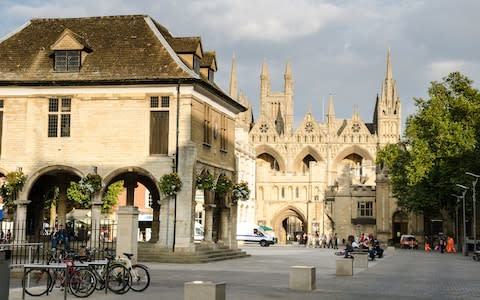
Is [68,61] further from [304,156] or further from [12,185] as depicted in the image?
[304,156]

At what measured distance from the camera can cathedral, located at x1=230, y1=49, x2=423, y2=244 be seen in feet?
286

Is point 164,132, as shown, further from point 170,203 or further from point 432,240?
point 432,240

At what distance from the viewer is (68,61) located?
3466 centimetres

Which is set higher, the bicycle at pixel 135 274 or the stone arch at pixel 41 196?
the stone arch at pixel 41 196

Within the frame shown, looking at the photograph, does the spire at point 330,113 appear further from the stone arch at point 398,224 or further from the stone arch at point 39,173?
the stone arch at point 39,173

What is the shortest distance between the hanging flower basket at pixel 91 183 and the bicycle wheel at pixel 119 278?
1421 centimetres

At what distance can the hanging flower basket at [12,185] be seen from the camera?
3347 centimetres

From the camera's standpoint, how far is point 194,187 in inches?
1303

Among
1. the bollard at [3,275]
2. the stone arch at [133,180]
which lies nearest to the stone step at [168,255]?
the stone arch at [133,180]

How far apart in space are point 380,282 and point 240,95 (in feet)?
366

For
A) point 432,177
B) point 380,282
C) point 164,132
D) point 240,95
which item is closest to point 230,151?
point 164,132

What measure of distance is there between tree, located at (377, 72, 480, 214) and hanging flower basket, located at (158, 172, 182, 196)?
2988 centimetres

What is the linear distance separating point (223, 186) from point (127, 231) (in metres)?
16.7

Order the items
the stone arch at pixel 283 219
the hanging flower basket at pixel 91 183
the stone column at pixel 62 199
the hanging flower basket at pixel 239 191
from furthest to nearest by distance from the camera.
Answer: the stone arch at pixel 283 219 → the hanging flower basket at pixel 239 191 → the stone column at pixel 62 199 → the hanging flower basket at pixel 91 183
